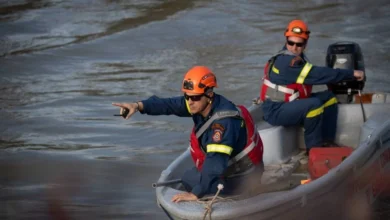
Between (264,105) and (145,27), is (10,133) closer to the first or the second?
(264,105)

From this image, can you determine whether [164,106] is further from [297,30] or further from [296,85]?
[297,30]

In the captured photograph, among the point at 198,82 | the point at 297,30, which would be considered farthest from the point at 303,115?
the point at 198,82

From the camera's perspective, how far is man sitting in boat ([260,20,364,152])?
8461 mm

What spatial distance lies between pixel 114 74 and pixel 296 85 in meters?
6.91

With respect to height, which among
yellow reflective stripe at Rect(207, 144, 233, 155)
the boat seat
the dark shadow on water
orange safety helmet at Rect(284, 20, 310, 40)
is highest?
orange safety helmet at Rect(284, 20, 310, 40)

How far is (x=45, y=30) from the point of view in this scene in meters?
18.9

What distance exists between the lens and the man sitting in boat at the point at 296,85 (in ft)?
27.8

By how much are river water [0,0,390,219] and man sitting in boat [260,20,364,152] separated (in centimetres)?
150

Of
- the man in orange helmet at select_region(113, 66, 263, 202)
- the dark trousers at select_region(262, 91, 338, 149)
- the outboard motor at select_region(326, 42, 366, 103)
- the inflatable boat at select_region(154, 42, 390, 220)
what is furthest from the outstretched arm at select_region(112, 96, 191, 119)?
the outboard motor at select_region(326, 42, 366, 103)

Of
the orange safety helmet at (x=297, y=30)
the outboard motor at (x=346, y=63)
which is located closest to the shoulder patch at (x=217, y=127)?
the orange safety helmet at (x=297, y=30)

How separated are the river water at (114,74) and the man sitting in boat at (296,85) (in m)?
1.50

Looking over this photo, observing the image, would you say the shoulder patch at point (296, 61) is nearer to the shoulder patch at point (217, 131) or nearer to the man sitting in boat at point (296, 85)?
the man sitting in boat at point (296, 85)

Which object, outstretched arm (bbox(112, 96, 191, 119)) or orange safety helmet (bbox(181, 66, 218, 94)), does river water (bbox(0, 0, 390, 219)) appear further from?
orange safety helmet (bbox(181, 66, 218, 94))

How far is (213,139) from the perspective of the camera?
6406mm
